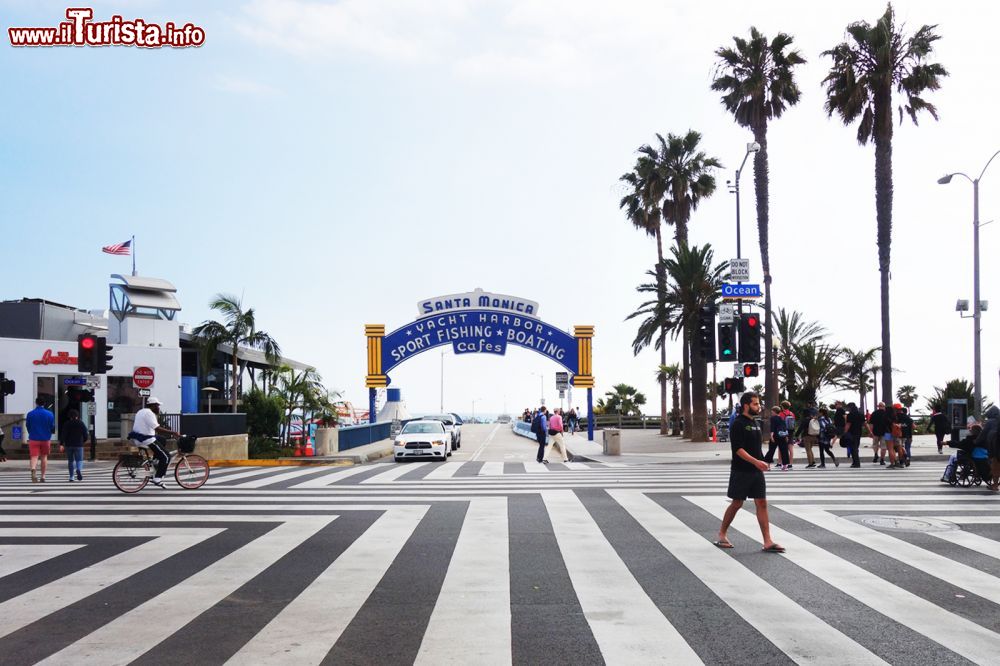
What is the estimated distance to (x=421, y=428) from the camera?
28984mm

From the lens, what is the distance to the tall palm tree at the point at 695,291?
37375 mm

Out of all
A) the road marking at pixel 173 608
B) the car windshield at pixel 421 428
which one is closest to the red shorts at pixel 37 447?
the road marking at pixel 173 608

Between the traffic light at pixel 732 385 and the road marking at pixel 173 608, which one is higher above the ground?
the traffic light at pixel 732 385

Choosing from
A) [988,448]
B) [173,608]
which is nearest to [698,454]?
[988,448]

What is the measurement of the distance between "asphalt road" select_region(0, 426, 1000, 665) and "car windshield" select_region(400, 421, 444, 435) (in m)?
14.3

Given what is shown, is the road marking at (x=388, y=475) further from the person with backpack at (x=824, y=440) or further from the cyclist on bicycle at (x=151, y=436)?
the person with backpack at (x=824, y=440)

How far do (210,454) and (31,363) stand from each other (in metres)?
9.60

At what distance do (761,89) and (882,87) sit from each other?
4719 mm

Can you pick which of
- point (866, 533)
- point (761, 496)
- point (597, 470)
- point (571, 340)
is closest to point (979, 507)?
point (866, 533)

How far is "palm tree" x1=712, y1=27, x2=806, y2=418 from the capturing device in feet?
118

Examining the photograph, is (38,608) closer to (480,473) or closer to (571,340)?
(480,473)

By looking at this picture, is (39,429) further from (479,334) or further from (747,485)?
(479,334)

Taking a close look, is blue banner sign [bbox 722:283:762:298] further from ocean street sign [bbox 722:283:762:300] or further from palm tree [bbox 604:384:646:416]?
palm tree [bbox 604:384:646:416]

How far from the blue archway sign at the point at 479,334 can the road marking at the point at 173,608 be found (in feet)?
109
